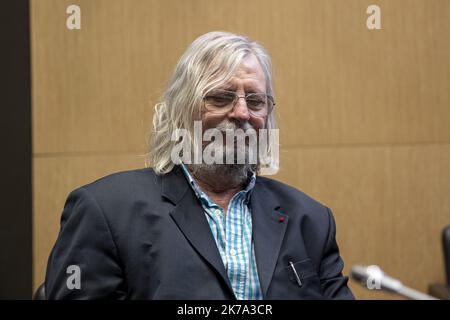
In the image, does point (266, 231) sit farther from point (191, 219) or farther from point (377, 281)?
point (377, 281)

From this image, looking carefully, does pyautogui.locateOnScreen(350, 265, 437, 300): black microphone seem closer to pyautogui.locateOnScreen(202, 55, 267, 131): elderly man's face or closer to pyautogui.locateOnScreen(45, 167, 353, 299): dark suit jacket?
pyautogui.locateOnScreen(45, 167, 353, 299): dark suit jacket

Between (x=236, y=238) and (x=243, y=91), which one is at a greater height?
(x=243, y=91)

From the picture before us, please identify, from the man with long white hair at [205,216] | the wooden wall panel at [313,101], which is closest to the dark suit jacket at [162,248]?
the man with long white hair at [205,216]

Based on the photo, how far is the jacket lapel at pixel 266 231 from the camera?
4.51ft

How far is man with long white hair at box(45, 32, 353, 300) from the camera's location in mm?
1309

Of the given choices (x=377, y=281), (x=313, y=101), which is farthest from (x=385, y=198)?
(x=377, y=281)

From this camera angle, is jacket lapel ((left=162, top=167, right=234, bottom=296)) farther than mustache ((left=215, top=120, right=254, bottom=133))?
No

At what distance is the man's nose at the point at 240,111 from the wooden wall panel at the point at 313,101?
3.44 ft

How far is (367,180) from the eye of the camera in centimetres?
259

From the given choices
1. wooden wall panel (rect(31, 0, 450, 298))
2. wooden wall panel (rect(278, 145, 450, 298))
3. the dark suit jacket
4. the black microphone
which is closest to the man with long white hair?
the dark suit jacket

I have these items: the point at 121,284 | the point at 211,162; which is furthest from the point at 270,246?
the point at 121,284

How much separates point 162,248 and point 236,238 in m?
0.21

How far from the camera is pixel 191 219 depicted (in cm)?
140
